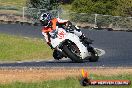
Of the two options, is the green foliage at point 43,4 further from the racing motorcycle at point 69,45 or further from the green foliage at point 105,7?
the racing motorcycle at point 69,45

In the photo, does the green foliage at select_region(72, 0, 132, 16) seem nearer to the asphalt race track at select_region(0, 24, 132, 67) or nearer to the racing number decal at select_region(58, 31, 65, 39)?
the asphalt race track at select_region(0, 24, 132, 67)

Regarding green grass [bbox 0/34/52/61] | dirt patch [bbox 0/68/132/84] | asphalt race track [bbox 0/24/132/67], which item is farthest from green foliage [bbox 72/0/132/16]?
dirt patch [bbox 0/68/132/84]

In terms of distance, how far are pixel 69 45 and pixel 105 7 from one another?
2423cm

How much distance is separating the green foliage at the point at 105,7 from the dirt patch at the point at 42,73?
25569 millimetres

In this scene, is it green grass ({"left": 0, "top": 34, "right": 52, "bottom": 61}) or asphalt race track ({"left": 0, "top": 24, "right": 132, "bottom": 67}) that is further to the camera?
asphalt race track ({"left": 0, "top": 24, "right": 132, "bottom": 67})

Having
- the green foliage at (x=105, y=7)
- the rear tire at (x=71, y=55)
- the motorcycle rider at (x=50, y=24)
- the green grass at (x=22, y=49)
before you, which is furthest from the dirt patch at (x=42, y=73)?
the green foliage at (x=105, y=7)

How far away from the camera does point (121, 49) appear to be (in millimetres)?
28281

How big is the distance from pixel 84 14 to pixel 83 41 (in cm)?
2220

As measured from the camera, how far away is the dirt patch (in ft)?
48.1

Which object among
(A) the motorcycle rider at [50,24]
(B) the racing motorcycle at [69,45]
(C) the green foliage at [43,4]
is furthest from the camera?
(C) the green foliage at [43,4]

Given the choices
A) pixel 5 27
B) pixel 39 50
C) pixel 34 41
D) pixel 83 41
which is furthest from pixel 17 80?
pixel 5 27

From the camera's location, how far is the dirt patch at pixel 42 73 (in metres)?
14.7

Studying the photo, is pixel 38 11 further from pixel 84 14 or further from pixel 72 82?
pixel 72 82

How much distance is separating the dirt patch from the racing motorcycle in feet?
9.82
